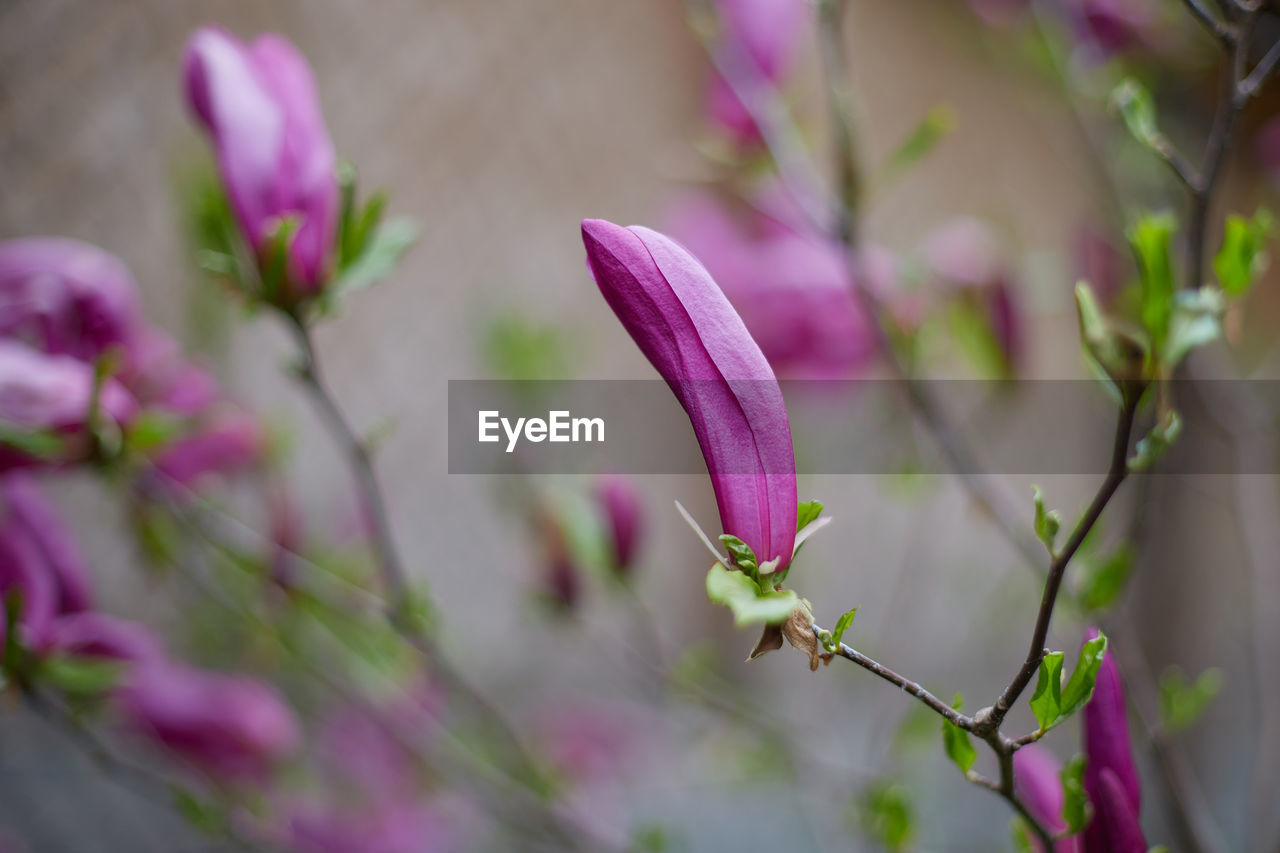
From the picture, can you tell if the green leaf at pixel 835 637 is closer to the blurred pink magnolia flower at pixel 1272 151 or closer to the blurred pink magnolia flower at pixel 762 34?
the blurred pink magnolia flower at pixel 762 34

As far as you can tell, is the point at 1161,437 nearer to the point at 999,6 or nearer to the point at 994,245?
the point at 994,245

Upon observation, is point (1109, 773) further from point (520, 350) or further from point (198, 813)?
point (520, 350)

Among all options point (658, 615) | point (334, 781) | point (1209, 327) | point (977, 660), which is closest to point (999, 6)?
point (1209, 327)

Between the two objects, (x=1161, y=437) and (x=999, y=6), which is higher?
(x=999, y=6)

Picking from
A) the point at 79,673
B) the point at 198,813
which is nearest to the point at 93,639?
the point at 79,673

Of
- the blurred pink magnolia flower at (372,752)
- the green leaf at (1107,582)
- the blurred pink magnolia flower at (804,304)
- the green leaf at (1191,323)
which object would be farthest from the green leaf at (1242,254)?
the blurred pink magnolia flower at (372,752)
